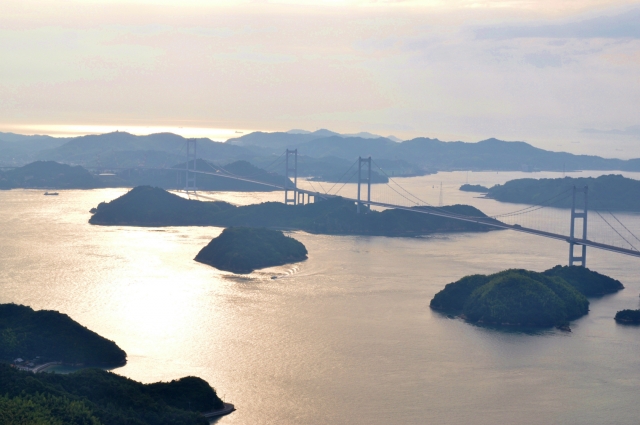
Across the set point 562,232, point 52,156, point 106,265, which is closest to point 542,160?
point 52,156

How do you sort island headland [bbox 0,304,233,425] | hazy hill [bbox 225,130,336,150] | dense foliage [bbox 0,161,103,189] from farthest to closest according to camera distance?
hazy hill [bbox 225,130,336,150] → dense foliage [bbox 0,161,103,189] → island headland [bbox 0,304,233,425]

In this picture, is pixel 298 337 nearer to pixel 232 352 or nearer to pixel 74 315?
pixel 232 352

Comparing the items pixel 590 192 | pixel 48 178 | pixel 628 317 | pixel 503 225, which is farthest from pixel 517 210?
pixel 48 178

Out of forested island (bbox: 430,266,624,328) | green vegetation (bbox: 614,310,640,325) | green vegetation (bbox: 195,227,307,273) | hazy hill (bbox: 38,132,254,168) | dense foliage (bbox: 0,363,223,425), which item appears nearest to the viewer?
dense foliage (bbox: 0,363,223,425)

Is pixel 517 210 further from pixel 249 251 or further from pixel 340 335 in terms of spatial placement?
pixel 340 335

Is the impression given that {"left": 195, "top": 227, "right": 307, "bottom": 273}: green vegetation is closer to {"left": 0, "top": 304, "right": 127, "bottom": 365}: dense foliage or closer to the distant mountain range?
{"left": 0, "top": 304, "right": 127, "bottom": 365}: dense foliage

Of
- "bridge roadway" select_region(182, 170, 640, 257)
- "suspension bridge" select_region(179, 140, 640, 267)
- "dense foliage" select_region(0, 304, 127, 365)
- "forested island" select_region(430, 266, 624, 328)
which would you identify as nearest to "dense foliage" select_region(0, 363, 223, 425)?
"dense foliage" select_region(0, 304, 127, 365)
